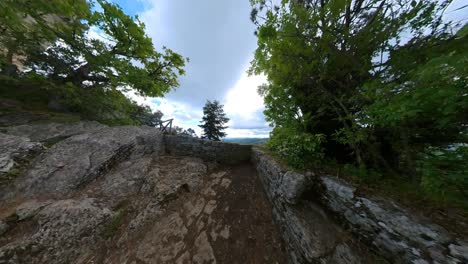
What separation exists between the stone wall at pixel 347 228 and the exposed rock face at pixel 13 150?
7384mm

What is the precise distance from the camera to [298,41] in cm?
386

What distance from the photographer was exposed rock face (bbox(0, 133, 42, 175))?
4.34 m

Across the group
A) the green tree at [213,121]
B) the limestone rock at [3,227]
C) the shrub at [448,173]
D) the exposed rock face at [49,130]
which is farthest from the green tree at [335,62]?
the green tree at [213,121]

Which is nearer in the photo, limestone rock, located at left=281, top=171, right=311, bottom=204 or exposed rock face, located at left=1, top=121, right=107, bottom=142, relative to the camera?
limestone rock, located at left=281, top=171, right=311, bottom=204

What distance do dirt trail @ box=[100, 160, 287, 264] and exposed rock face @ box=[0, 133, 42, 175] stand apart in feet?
12.5

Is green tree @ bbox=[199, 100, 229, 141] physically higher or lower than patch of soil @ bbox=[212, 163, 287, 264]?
higher

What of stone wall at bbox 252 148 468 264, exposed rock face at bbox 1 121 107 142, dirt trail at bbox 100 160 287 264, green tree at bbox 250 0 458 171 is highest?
green tree at bbox 250 0 458 171

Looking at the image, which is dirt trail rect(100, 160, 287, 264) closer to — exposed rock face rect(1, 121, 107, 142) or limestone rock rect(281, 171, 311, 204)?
limestone rock rect(281, 171, 311, 204)

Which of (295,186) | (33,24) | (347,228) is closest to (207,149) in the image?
(295,186)

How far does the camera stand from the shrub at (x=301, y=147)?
12.7 ft

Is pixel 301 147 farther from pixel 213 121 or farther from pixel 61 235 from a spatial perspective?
pixel 213 121

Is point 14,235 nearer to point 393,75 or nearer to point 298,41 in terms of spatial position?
point 298,41

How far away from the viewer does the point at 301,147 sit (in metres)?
4.02

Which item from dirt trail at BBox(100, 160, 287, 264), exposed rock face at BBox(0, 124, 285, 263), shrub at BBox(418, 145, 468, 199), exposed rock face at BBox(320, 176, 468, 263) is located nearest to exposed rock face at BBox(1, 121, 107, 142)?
exposed rock face at BBox(0, 124, 285, 263)
